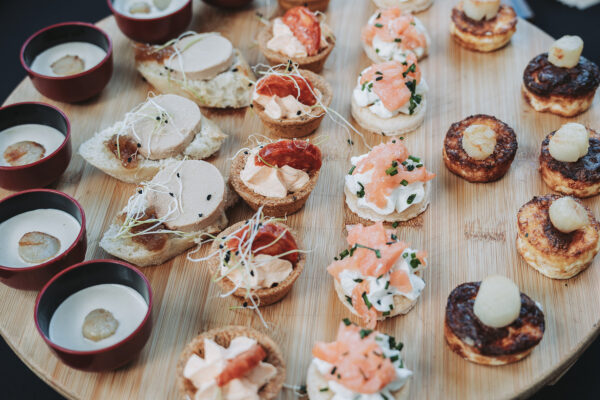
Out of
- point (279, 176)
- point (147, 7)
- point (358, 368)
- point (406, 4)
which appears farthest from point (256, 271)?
point (406, 4)

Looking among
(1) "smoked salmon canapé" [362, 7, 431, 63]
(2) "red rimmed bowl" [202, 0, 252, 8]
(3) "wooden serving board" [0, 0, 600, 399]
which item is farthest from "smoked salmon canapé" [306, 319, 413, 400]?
(2) "red rimmed bowl" [202, 0, 252, 8]

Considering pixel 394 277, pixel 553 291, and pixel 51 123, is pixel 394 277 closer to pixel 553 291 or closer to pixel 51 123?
pixel 553 291

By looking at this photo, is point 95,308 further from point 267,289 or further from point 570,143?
point 570,143

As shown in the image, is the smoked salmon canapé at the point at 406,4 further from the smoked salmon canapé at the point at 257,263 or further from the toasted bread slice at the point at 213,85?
the smoked salmon canapé at the point at 257,263

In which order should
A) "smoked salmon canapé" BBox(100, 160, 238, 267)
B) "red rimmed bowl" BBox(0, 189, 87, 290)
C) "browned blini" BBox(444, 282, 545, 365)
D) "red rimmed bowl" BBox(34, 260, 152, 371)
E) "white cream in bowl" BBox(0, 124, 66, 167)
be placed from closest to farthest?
"red rimmed bowl" BBox(34, 260, 152, 371) < "browned blini" BBox(444, 282, 545, 365) < "red rimmed bowl" BBox(0, 189, 87, 290) < "smoked salmon canapé" BBox(100, 160, 238, 267) < "white cream in bowl" BBox(0, 124, 66, 167)

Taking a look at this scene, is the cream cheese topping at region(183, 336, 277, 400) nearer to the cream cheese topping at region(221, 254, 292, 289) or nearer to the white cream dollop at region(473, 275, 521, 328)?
the cream cheese topping at region(221, 254, 292, 289)
